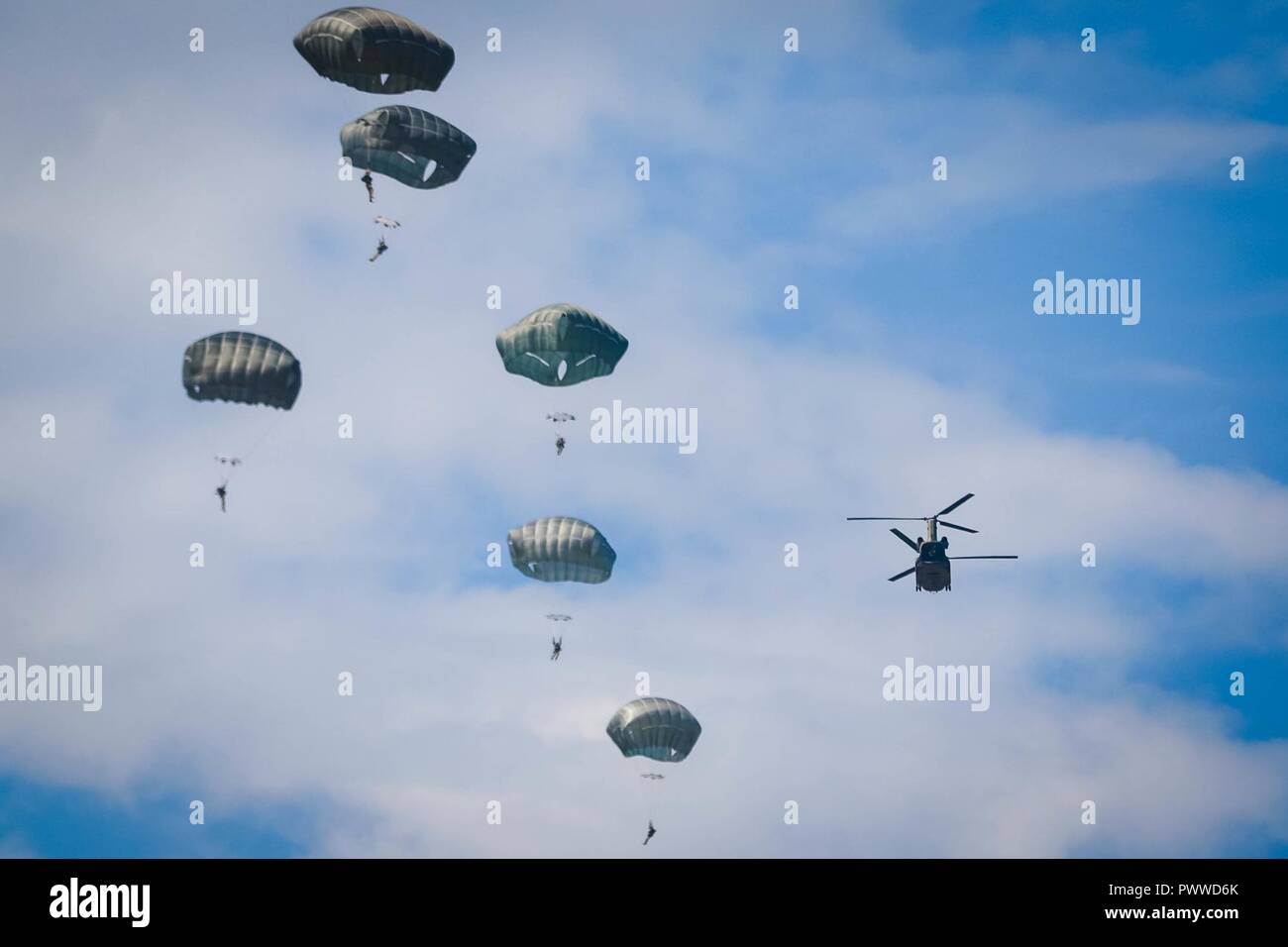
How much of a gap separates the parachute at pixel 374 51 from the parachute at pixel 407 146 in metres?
1.99

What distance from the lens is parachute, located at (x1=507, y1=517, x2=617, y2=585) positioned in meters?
111

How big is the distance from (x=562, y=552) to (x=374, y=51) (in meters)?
24.0

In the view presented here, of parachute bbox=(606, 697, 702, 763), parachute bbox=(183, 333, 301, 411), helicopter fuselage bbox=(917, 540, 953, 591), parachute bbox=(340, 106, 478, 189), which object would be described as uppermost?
parachute bbox=(340, 106, 478, 189)

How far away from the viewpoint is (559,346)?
108188mm

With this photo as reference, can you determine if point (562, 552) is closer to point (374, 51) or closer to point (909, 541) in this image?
point (909, 541)

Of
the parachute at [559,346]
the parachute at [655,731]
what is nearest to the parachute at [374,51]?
the parachute at [559,346]

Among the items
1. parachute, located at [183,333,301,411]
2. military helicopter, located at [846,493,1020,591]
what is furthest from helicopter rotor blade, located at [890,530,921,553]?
parachute, located at [183,333,301,411]

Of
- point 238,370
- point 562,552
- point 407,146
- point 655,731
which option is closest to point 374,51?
point 407,146

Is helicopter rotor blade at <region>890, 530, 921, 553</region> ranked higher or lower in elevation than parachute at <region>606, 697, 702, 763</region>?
higher

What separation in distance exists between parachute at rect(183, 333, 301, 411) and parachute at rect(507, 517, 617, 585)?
13.0m

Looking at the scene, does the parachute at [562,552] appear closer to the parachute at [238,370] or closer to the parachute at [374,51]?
the parachute at [238,370]

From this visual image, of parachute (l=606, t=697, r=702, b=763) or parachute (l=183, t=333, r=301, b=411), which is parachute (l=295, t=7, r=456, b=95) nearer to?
parachute (l=183, t=333, r=301, b=411)
